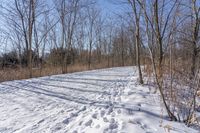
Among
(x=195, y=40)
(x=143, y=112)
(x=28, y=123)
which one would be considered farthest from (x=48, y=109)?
(x=195, y=40)

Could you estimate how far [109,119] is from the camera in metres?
4.12

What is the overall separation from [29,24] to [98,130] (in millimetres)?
12788

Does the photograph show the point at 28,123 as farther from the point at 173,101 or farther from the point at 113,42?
the point at 113,42

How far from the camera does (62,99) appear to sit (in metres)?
6.10

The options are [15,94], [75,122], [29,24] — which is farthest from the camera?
Result: [29,24]

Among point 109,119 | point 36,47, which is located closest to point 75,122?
point 109,119

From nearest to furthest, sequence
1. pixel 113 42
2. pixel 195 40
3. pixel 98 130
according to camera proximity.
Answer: pixel 98 130 → pixel 195 40 → pixel 113 42

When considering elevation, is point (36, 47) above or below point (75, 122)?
above

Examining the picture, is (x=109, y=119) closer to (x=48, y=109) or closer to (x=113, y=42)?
(x=48, y=109)

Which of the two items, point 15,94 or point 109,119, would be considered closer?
point 109,119

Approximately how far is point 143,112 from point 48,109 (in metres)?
2.10

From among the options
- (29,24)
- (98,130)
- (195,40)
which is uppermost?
(29,24)

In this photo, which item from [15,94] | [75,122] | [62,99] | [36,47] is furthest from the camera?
[36,47]

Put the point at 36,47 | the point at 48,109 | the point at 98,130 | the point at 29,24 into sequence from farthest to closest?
the point at 36,47 → the point at 29,24 → the point at 48,109 → the point at 98,130
